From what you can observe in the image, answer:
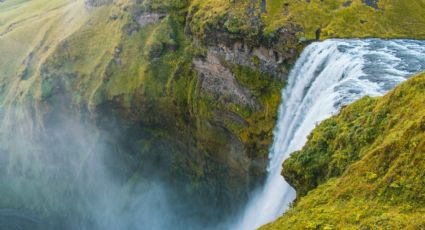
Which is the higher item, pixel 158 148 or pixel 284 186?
pixel 284 186

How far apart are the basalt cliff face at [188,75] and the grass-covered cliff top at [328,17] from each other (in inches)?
3.6

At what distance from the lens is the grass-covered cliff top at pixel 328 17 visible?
31703 mm

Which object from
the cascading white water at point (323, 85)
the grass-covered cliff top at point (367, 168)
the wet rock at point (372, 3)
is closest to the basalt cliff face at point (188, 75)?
Result: the wet rock at point (372, 3)

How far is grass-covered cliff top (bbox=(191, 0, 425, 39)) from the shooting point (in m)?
31.7

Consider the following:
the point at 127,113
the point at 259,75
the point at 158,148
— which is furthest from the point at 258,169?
the point at 127,113

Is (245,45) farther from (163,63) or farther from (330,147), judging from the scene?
(330,147)

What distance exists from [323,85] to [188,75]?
65.5ft

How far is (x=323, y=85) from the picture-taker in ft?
90.3

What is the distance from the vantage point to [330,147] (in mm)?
19078

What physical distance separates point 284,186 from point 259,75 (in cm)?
1153

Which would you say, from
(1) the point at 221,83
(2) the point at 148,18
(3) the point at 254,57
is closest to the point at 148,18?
(2) the point at 148,18

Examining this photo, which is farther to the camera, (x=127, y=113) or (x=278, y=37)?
(x=127, y=113)

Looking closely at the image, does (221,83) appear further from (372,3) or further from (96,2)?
(96,2)

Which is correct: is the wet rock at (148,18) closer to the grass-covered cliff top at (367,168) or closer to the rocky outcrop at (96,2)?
the rocky outcrop at (96,2)
